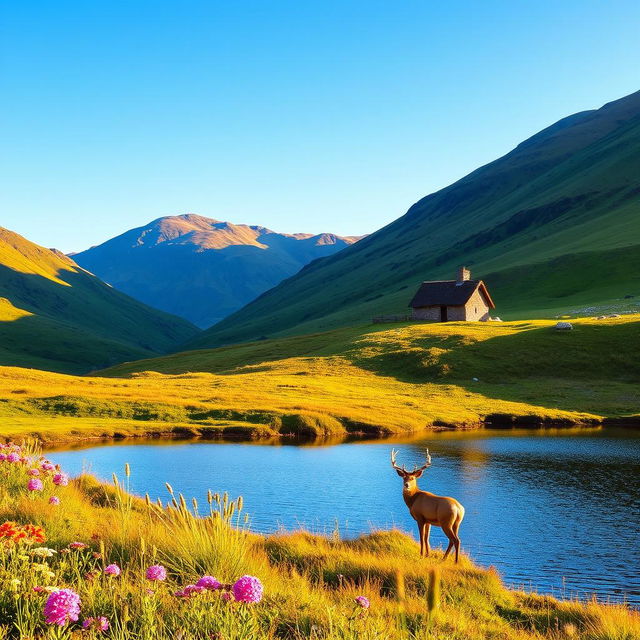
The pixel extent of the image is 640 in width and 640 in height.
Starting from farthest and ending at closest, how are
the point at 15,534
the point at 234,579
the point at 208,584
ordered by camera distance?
the point at 234,579, the point at 15,534, the point at 208,584

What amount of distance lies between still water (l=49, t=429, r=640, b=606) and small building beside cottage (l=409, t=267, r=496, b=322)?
66.4 m

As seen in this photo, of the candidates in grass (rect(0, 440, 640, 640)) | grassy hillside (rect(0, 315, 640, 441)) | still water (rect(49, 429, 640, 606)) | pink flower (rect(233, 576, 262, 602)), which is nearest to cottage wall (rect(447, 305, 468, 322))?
grassy hillside (rect(0, 315, 640, 441))

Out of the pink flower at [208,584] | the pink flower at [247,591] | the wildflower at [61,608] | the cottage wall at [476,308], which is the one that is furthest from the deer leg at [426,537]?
the cottage wall at [476,308]

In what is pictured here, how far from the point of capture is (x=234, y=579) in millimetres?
12906

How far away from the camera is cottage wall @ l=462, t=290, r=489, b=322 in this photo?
5089 inches

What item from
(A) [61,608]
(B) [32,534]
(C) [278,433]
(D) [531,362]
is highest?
(A) [61,608]

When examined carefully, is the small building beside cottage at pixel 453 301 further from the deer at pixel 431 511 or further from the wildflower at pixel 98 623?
A: the wildflower at pixel 98 623

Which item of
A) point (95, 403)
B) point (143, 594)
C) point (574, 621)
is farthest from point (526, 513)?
point (95, 403)

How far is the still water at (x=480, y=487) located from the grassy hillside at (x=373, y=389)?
22.6 ft

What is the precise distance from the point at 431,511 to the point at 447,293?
114m

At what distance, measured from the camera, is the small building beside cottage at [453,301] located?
5084 inches

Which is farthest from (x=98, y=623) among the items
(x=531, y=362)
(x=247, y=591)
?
(x=531, y=362)

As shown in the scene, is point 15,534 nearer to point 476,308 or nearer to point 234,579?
point 234,579

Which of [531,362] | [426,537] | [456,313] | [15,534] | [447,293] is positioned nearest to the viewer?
[15,534]
